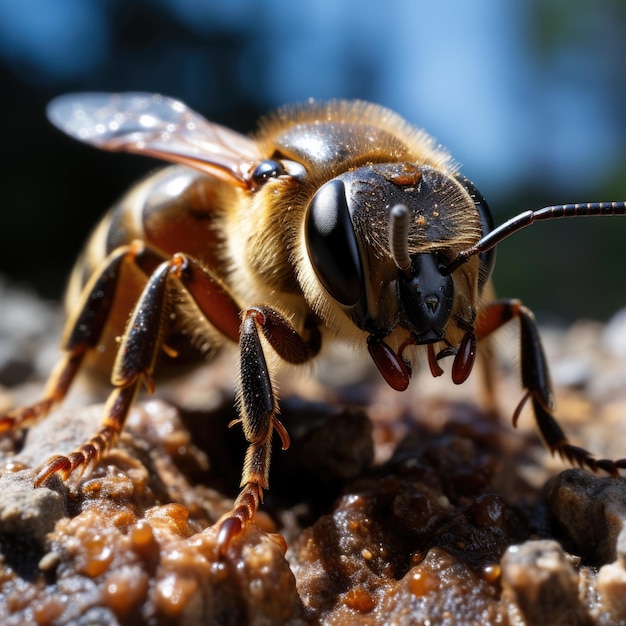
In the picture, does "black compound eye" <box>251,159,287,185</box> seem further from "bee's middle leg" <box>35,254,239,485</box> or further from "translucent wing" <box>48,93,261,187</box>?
"bee's middle leg" <box>35,254,239,485</box>

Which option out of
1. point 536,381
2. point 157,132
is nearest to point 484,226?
point 536,381

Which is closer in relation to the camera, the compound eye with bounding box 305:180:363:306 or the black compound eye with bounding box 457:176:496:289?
the compound eye with bounding box 305:180:363:306

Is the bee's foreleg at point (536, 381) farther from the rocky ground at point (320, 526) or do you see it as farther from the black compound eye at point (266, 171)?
the black compound eye at point (266, 171)

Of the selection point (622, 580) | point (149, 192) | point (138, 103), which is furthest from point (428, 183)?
point (138, 103)

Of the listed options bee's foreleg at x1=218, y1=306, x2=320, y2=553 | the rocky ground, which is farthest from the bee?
the rocky ground

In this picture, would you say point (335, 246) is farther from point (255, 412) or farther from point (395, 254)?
point (255, 412)

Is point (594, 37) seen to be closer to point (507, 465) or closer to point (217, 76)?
point (217, 76)
